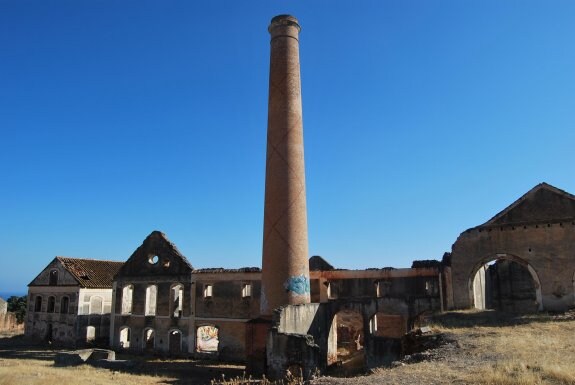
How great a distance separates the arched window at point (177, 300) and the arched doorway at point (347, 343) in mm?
8657

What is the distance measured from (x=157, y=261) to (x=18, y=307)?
1010 inches

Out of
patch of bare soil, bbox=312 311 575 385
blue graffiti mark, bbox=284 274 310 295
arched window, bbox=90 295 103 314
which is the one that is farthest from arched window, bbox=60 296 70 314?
patch of bare soil, bbox=312 311 575 385

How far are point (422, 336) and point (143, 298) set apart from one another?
714 inches

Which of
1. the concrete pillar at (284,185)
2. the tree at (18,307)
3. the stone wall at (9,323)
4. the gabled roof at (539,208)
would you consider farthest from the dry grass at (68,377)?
the tree at (18,307)

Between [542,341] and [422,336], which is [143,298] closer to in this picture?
[422,336]

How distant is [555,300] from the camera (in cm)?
1917

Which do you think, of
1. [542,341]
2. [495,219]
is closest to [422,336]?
[542,341]

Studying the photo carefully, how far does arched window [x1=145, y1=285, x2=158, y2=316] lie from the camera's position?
92.7ft

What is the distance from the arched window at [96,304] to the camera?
3108 cm

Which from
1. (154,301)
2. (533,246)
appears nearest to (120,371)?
(154,301)

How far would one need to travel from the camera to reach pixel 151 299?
2950 centimetres

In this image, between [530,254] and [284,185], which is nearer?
[284,185]

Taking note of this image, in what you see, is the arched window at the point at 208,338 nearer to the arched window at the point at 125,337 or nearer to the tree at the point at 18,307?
the arched window at the point at 125,337

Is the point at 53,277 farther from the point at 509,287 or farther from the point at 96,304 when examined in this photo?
the point at 509,287
